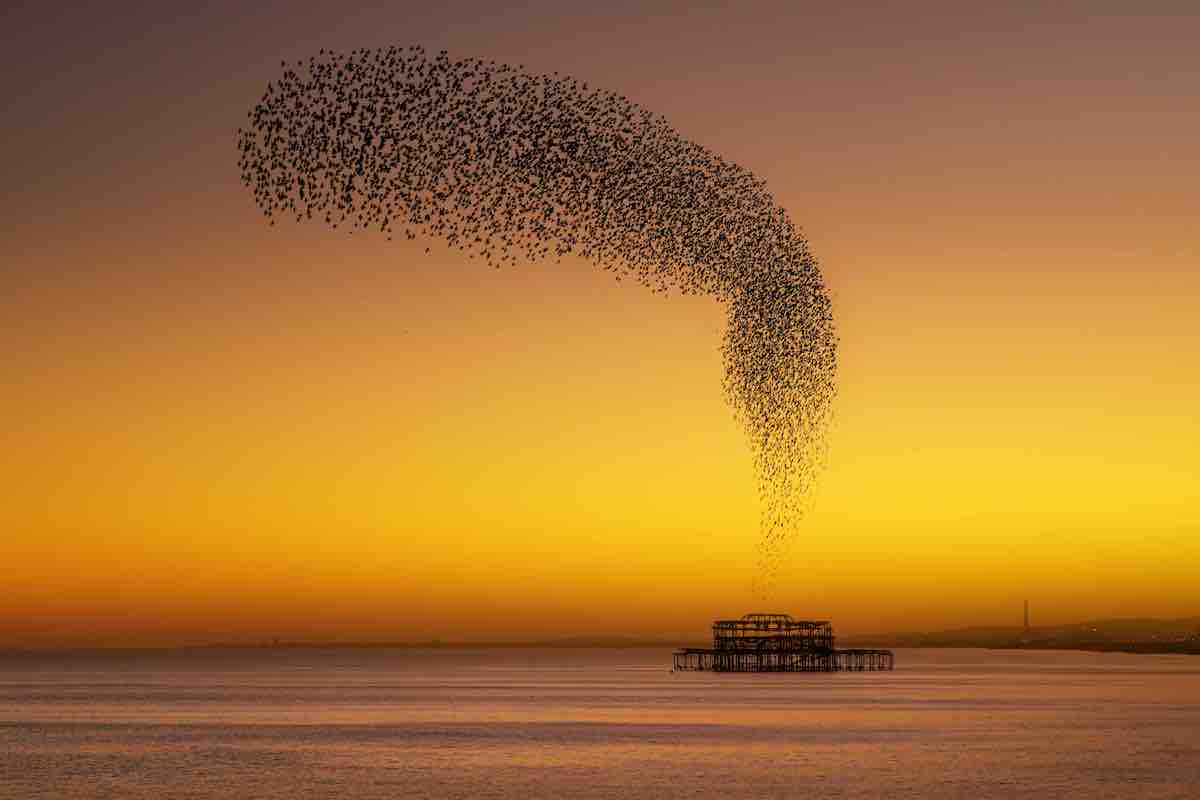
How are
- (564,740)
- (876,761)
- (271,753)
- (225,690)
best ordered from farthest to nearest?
(225,690) < (564,740) < (271,753) < (876,761)

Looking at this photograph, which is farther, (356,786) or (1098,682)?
(1098,682)

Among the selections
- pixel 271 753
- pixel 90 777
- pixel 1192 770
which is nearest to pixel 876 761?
pixel 1192 770

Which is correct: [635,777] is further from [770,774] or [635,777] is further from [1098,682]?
[1098,682]

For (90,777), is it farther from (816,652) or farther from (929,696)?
(816,652)

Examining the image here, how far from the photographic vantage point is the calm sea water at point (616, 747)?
65.1 meters

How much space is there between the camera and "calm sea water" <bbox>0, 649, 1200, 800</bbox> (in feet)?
214

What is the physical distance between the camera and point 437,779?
67.9m

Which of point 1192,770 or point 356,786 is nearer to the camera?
point 356,786

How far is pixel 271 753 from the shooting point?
82.9 m

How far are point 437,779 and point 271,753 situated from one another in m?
18.2

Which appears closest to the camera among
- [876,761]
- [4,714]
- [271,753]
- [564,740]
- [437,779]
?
[437,779]

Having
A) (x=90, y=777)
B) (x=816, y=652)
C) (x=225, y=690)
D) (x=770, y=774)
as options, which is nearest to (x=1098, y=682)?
(x=816, y=652)

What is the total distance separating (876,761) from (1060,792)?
14.2 metres

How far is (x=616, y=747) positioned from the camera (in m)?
84.7
